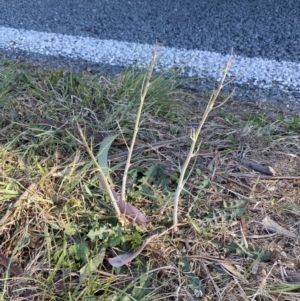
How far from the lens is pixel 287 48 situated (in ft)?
6.64

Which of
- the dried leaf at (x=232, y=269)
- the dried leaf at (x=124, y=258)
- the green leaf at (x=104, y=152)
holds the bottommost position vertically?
the dried leaf at (x=232, y=269)

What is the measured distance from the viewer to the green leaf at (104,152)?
1.29 metres

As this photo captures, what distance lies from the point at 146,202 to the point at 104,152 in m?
0.19

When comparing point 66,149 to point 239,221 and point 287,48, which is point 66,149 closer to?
point 239,221

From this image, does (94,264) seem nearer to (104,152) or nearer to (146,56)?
(104,152)

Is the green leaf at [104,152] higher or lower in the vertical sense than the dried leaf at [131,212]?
higher

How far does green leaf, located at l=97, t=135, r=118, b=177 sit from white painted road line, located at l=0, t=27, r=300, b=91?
0.56 meters

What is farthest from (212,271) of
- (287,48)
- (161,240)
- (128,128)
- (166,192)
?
(287,48)

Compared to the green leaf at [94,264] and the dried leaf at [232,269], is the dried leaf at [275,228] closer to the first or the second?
the dried leaf at [232,269]

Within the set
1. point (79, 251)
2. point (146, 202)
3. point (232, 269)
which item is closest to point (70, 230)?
point (79, 251)

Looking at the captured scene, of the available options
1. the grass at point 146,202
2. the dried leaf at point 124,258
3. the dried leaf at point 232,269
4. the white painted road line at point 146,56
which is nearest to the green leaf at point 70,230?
the grass at point 146,202

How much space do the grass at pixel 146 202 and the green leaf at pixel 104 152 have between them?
32 millimetres

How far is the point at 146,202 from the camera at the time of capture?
1249mm

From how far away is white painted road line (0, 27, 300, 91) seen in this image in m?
1.87
